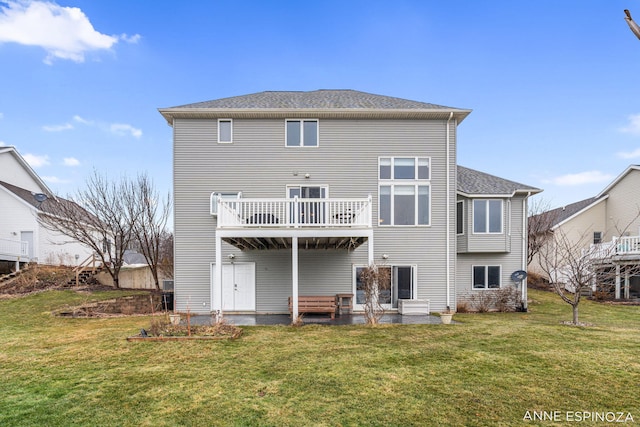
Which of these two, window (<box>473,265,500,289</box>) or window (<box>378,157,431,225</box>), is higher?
window (<box>378,157,431,225</box>)

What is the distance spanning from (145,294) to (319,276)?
9645 mm

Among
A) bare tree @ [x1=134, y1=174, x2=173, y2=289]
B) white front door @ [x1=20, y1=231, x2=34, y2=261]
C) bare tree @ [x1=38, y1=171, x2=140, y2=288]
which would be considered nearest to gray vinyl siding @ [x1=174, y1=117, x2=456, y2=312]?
bare tree @ [x1=134, y1=174, x2=173, y2=289]

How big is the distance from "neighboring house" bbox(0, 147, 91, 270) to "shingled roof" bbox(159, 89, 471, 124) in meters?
13.9

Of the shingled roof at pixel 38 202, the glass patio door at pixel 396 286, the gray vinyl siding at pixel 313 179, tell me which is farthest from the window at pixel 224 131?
the shingled roof at pixel 38 202

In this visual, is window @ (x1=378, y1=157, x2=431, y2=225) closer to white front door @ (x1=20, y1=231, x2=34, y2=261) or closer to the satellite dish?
the satellite dish

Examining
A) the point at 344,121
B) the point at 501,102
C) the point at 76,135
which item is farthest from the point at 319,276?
the point at 76,135

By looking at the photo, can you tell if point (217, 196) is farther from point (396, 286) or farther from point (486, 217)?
point (486, 217)

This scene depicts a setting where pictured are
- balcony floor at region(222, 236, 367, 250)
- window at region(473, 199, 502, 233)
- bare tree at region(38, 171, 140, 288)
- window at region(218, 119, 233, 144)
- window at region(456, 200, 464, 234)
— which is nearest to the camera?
balcony floor at region(222, 236, 367, 250)

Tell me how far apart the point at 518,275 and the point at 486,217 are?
9.66 ft

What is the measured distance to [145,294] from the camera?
16828 mm

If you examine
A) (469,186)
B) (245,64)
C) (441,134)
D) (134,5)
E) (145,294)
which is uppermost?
(134,5)

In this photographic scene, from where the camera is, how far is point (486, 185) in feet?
48.3

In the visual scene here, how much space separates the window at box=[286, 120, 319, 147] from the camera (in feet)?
44.3

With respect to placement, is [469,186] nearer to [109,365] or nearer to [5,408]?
[109,365]
